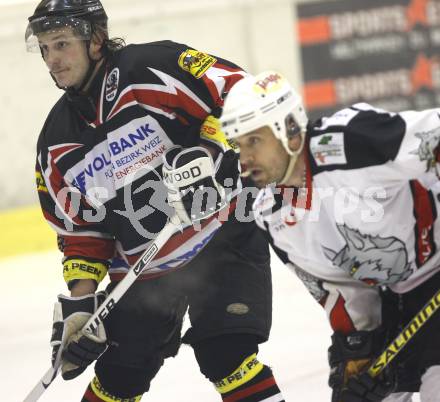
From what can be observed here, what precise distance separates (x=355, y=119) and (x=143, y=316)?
1.03 m

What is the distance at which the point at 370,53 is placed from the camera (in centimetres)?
838

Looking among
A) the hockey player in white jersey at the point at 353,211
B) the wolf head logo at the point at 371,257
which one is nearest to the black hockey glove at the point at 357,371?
the hockey player in white jersey at the point at 353,211

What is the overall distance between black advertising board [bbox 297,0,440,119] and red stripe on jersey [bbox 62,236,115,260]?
5187 millimetres

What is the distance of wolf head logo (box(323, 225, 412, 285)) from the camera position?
257cm

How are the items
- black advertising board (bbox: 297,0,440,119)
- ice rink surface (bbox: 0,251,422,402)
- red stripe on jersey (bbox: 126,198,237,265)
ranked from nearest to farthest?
red stripe on jersey (bbox: 126,198,237,265) < ice rink surface (bbox: 0,251,422,402) < black advertising board (bbox: 297,0,440,119)

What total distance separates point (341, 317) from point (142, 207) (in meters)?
0.76

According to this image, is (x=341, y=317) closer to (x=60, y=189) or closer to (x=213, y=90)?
(x=213, y=90)

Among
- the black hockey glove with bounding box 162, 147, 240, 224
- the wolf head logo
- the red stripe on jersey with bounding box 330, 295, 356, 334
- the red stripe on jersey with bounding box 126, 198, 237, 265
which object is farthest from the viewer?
the red stripe on jersey with bounding box 126, 198, 237, 265

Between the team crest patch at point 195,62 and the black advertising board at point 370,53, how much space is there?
5.22m

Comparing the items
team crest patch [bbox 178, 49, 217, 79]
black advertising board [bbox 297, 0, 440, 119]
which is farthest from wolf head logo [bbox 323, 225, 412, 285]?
black advertising board [bbox 297, 0, 440, 119]

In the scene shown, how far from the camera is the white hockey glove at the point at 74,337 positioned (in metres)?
3.11

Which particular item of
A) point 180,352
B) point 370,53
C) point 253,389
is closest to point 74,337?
point 253,389

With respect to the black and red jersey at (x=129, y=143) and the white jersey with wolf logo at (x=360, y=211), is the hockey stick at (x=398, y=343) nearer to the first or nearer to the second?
the white jersey with wolf logo at (x=360, y=211)

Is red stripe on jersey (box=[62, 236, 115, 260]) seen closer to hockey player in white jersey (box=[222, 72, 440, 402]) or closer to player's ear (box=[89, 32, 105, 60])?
player's ear (box=[89, 32, 105, 60])
